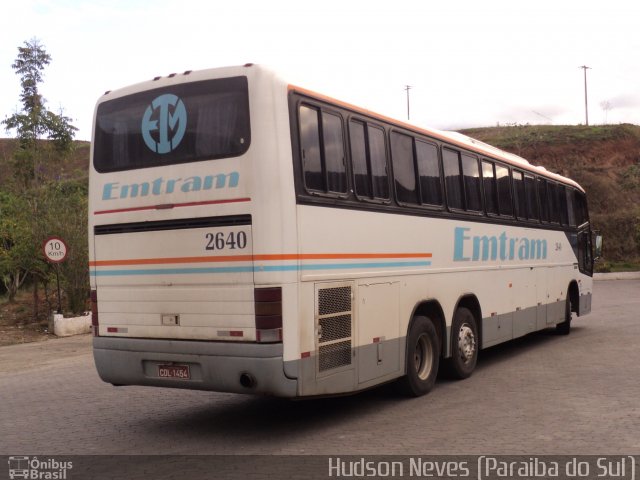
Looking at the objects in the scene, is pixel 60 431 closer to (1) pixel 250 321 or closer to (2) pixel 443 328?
(1) pixel 250 321

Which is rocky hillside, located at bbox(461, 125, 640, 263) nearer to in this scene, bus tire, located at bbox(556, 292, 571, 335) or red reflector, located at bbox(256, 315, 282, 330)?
bus tire, located at bbox(556, 292, 571, 335)

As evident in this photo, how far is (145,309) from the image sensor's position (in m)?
7.52

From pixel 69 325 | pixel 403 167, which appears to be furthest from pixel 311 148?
pixel 69 325

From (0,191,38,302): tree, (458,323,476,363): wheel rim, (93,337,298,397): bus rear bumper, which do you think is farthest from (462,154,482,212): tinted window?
(0,191,38,302): tree

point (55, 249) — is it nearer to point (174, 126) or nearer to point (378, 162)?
point (174, 126)

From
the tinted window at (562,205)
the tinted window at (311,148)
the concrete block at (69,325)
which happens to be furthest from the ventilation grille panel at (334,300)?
the concrete block at (69,325)

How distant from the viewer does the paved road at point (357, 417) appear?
22.7 ft

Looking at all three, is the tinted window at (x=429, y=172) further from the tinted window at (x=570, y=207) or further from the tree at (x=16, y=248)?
the tree at (x=16, y=248)

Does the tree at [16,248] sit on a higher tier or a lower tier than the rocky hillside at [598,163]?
lower

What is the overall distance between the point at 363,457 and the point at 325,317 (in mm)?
1451

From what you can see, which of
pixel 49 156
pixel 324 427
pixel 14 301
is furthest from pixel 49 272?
pixel 49 156

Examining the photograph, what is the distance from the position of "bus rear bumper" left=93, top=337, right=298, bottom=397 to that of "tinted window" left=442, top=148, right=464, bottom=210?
4347 millimetres

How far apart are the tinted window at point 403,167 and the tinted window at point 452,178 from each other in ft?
3.47

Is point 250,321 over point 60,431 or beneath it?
over
